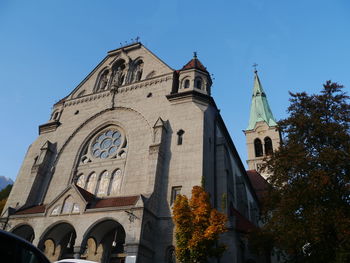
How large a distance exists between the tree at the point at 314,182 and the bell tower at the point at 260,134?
36.0m

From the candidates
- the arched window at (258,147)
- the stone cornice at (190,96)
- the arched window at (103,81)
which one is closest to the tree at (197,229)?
the stone cornice at (190,96)

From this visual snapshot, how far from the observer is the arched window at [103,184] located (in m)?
21.8

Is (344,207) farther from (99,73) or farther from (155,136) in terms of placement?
(99,73)

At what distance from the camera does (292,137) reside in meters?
16.5

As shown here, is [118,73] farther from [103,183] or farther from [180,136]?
[103,183]

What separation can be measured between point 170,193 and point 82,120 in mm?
13475

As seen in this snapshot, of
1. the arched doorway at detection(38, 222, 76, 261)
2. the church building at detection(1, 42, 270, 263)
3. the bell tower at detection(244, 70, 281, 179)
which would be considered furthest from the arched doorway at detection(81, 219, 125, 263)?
the bell tower at detection(244, 70, 281, 179)

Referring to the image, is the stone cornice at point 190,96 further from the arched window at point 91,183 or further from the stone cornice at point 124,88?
the arched window at point 91,183

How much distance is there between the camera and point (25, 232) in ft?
66.7

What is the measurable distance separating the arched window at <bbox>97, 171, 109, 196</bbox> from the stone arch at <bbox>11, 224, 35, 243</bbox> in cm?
529

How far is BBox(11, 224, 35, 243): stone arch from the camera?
19.5 meters

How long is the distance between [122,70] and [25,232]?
18579 mm

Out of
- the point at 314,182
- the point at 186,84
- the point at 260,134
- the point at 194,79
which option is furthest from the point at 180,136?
the point at 260,134

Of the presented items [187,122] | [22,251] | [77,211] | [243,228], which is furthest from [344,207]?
Answer: [77,211]
